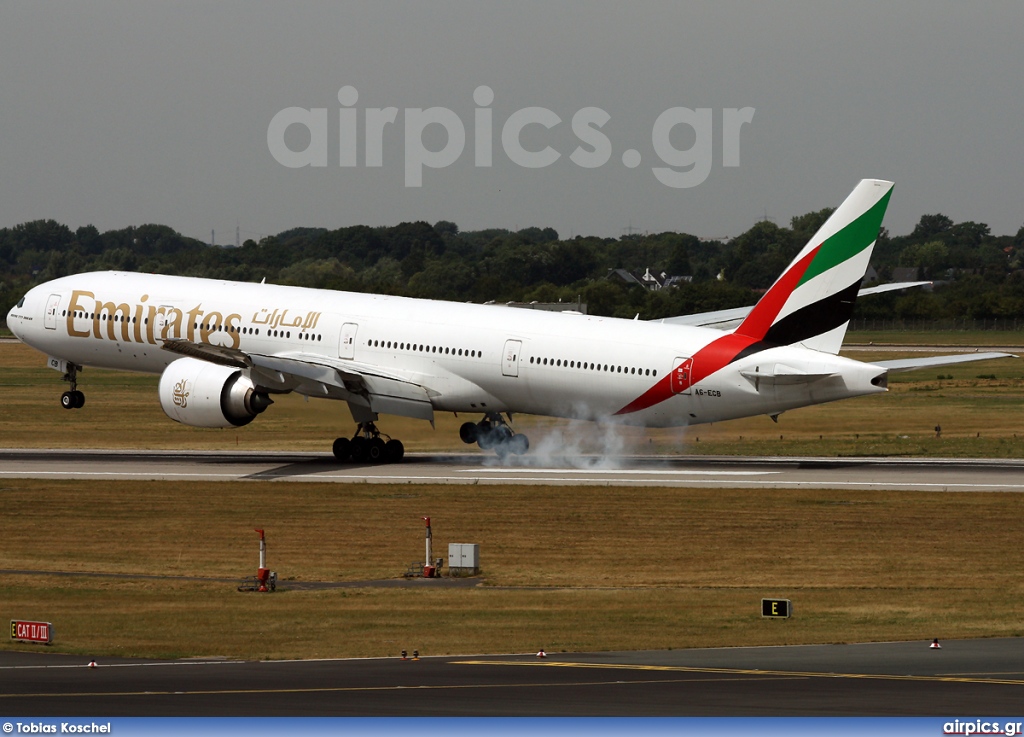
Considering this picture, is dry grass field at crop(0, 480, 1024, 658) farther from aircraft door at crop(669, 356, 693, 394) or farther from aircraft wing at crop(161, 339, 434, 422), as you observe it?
aircraft wing at crop(161, 339, 434, 422)

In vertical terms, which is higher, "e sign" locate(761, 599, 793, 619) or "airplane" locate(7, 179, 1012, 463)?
"airplane" locate(7, 179, 1012, 463)

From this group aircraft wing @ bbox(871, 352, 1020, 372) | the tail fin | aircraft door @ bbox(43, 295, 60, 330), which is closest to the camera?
aircraft wing @ bbox(871, 352, 1020, 372)

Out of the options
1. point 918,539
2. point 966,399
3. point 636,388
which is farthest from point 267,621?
point 966,399

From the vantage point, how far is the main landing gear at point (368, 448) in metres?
53.3

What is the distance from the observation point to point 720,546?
3700 centimetres

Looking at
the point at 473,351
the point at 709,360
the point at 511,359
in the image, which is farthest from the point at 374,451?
the point at 709,360

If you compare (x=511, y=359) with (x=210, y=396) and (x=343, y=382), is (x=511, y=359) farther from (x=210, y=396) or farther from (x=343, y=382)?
(x=210, y=396)

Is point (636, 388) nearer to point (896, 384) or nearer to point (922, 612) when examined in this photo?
point (922, 612)

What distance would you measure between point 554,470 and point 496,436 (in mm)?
3687

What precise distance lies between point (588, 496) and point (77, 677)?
82.4 feet

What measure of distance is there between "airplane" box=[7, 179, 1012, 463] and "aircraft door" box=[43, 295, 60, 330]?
0.05 m

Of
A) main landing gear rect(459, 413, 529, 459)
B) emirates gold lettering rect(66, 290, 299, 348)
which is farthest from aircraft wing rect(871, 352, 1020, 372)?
emirates gold lettering rect(66, 290, 299, 348)

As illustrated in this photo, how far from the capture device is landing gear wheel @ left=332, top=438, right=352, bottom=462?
5356 centimetres

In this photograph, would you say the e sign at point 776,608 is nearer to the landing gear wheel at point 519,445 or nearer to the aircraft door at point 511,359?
the aircraft door at point 511,359
